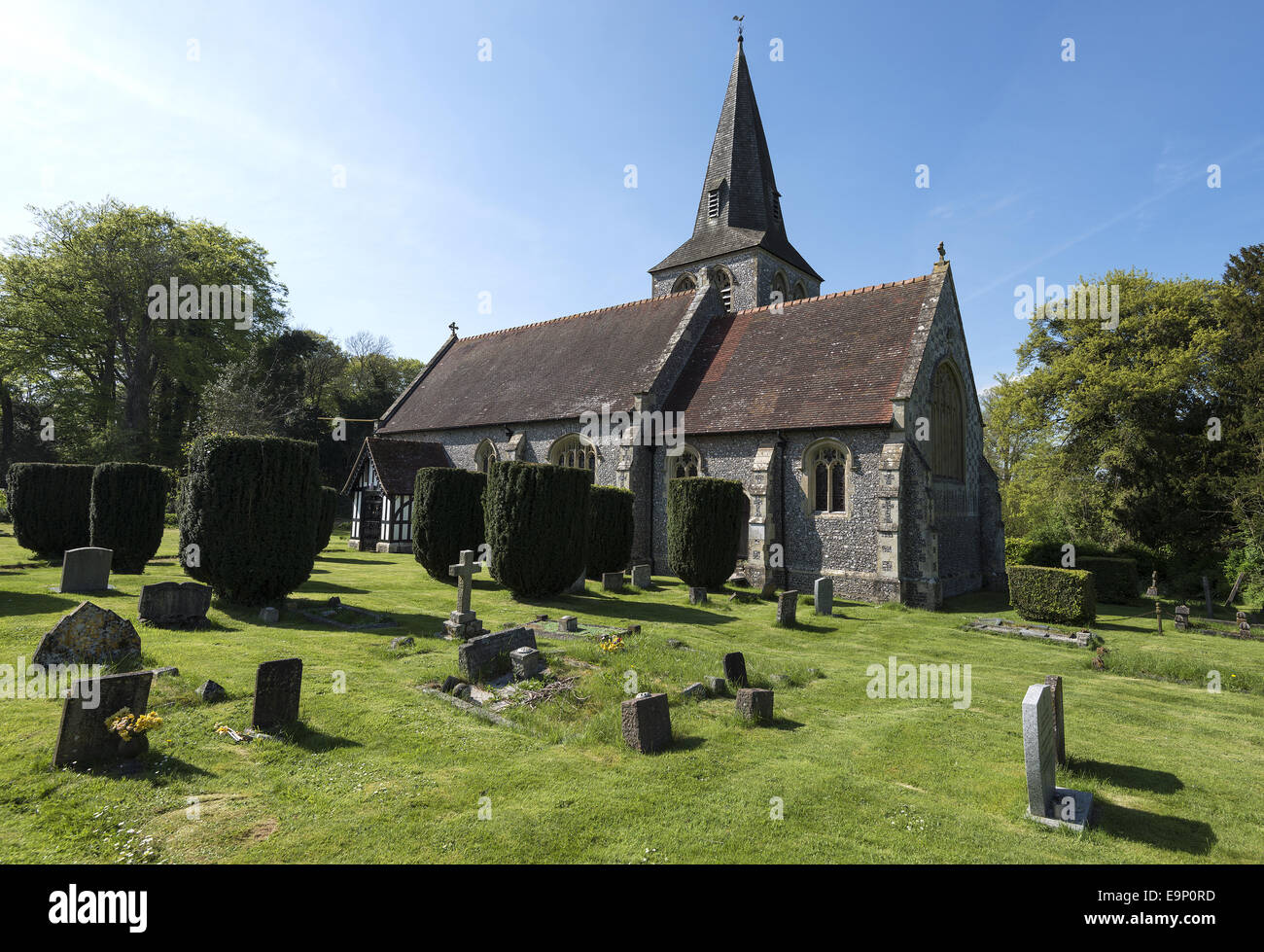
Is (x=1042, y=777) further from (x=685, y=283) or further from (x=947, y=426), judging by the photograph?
(x=685, y=283)

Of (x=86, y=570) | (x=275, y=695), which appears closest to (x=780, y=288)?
(x=86, y=570)

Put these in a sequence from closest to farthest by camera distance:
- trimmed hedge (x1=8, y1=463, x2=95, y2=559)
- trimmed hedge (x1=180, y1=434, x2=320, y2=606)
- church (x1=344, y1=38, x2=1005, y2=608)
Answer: trimmed hedge (x1=180, y1=434, x2=320, y2=606) → trimmed hedge (x1=8, y1=463, x2=95, y2=559) → church (x1=344, y1=38, x2=1005, y2=608)

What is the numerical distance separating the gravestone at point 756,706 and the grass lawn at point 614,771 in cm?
19

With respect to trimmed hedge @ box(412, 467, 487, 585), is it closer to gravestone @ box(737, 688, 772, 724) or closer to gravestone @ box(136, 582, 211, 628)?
gravestone @ box(136, 582, 211, 628)

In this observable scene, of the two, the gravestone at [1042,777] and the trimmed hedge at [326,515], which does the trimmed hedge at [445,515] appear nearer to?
the trimmed hedge at [326,515]

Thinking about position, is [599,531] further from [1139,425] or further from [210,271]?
[210,271]

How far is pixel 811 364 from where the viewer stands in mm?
20391

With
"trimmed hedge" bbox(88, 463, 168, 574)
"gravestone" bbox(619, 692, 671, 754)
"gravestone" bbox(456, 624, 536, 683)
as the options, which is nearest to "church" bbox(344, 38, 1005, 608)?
"trimmed hedge" bbox(88, 463, 168, 574)

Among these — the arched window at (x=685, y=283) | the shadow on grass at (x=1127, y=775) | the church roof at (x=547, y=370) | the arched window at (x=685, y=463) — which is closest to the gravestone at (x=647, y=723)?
the shadow on grass at (x=1127, y=775)

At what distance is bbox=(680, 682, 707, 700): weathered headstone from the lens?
26.5ft

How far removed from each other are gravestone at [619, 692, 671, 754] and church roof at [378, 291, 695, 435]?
16.1 meters

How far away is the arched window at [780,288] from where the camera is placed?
29625mm

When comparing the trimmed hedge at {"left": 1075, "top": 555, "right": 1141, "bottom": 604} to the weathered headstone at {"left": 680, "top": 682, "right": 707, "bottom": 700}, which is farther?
the trimmed hedge at {"left": 1075, "top": 555, "right": 1141, "bottom": 604}
